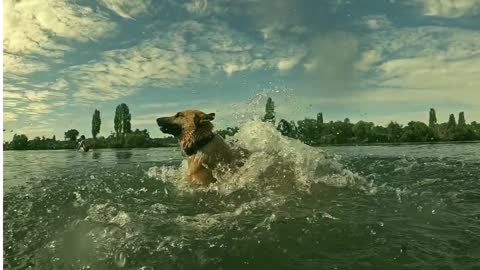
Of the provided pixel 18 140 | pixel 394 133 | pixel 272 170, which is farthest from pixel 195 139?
pixel 394 133

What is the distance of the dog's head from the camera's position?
27.6 feet

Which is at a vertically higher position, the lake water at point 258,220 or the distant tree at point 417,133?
the distant tree at point 417,133

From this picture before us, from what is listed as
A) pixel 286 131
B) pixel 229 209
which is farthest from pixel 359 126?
pixel 229 209

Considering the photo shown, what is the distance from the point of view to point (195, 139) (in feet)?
27.5

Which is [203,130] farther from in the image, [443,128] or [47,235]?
[443,128]

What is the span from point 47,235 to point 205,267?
8.44 ft

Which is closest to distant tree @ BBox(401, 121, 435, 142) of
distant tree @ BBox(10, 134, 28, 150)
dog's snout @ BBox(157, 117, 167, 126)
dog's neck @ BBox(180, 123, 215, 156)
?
dog's neck @ BBox(180, 123, 215, 156)

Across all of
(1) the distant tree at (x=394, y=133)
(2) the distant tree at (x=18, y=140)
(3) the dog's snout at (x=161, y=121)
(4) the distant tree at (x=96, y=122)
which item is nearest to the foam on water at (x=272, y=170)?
(3) the dog's snout at (x=161, y=121)

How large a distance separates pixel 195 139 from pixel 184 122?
0.44 metres

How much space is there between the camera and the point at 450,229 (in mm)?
5441

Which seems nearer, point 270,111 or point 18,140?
point 18,140

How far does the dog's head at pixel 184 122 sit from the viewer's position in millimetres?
8414

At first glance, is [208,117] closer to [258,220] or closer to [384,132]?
[258,220]

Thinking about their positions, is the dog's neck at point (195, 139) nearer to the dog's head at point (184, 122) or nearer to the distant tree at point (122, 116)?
the dog's head at point (184, 122)
